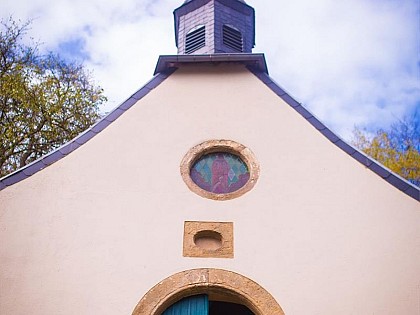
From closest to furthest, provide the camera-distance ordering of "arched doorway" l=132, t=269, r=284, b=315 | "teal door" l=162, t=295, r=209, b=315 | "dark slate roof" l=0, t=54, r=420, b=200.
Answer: "arched doorway" l=132, t=269, r=284, b=315, "teal door" l=162, t=295, r=209, b=315, "dark slate roof" l=0, t=54, r=420, b=200

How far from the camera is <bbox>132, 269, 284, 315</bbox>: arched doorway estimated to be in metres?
6.61

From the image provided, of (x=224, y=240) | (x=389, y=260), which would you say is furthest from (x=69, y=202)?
(x=389, y=260)

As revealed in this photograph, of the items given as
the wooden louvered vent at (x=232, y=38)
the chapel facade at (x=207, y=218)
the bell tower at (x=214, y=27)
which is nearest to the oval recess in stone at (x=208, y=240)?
the chapel facade at (x=207, y=218)

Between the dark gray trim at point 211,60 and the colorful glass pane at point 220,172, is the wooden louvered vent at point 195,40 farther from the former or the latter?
the colorful glass pane at point 220,172

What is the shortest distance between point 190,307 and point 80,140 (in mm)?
2746

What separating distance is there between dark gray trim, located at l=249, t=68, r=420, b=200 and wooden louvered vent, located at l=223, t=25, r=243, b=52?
7.30 ft

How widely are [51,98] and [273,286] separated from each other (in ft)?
27.0

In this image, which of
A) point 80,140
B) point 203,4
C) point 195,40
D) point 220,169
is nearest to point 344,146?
point 220,169

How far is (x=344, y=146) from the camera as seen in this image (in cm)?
762

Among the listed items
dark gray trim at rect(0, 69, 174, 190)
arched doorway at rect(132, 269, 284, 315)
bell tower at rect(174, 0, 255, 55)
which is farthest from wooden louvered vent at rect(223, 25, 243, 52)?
arched doorway at rect(132, 269, 284, 315)

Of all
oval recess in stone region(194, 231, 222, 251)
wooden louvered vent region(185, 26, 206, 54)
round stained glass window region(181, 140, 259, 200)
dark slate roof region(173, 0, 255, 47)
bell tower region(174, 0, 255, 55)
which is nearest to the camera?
oval recess in stone region(194, 231, 222, 251)

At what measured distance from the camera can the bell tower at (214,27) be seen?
10516mm

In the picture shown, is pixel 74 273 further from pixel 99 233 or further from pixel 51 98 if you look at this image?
pixel 51 98

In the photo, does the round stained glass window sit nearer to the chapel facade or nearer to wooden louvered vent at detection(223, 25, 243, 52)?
the chapel facade
